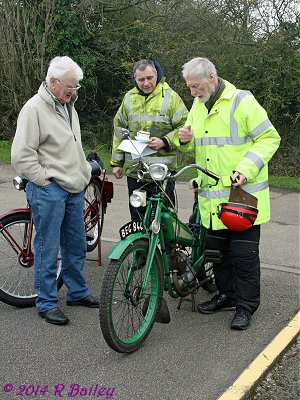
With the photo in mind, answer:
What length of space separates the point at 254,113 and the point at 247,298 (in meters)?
1.36

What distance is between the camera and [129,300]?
361 cm

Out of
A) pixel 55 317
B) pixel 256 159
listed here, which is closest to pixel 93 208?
pixel 55 317

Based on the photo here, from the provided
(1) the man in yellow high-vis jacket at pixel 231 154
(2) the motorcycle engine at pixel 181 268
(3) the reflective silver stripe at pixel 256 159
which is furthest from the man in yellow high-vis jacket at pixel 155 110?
(3) the reflective silver stripe at pixel 256 159

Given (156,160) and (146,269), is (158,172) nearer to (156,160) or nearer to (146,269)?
(146,269)

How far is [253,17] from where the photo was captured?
1195 cm

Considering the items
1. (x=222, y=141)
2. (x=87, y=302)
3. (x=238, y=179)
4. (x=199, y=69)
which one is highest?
(x=199, y=69)

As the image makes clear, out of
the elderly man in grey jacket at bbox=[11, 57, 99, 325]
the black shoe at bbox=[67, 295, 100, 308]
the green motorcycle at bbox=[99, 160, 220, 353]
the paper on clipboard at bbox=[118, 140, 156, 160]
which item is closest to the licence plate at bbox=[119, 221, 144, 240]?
the green motorcycle at bbox=[99, 160, 220, 353]

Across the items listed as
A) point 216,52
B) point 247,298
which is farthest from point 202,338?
point 216,52

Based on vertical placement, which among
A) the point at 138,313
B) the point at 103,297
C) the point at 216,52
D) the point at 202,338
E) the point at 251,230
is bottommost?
the point at 202,338

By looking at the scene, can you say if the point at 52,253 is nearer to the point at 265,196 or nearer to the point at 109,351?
the point at 109,351

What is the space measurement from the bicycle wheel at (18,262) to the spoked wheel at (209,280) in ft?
4.02

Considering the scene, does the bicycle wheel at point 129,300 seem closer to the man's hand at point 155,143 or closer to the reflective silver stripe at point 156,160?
the man's hand at point 155,143

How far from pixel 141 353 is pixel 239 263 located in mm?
963

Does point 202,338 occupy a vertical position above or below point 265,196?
below
